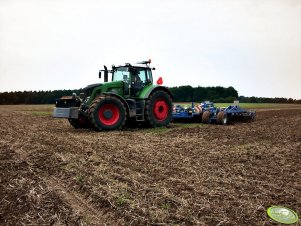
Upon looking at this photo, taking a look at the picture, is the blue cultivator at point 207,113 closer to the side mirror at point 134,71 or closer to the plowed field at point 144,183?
the side mirror at point 134,71

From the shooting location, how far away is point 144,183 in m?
5.56

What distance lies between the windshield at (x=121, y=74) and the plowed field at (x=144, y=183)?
17.0 feet

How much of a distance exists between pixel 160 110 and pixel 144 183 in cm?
930

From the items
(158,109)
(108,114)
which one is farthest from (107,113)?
(158,109)

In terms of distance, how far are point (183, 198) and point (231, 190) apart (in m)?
0.87

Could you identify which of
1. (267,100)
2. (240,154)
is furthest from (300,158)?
(267,100)

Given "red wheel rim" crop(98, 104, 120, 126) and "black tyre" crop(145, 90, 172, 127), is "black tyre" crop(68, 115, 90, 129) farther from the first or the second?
"black tyre" crop(145, 90, 172, 127)

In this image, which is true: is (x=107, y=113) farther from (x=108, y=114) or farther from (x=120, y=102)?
(x=120, y=102)

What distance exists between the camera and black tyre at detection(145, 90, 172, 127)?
1411cm

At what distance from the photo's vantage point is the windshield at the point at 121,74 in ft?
46.0

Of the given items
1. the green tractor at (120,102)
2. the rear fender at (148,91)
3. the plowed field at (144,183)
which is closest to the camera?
the plowed field at (144,183)

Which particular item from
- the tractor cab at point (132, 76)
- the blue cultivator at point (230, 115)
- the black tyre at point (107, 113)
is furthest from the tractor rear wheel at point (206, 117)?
the black tyre at point (107, 113)

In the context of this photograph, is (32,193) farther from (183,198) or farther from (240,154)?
(240,154)

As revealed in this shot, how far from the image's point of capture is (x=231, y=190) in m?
5.38
